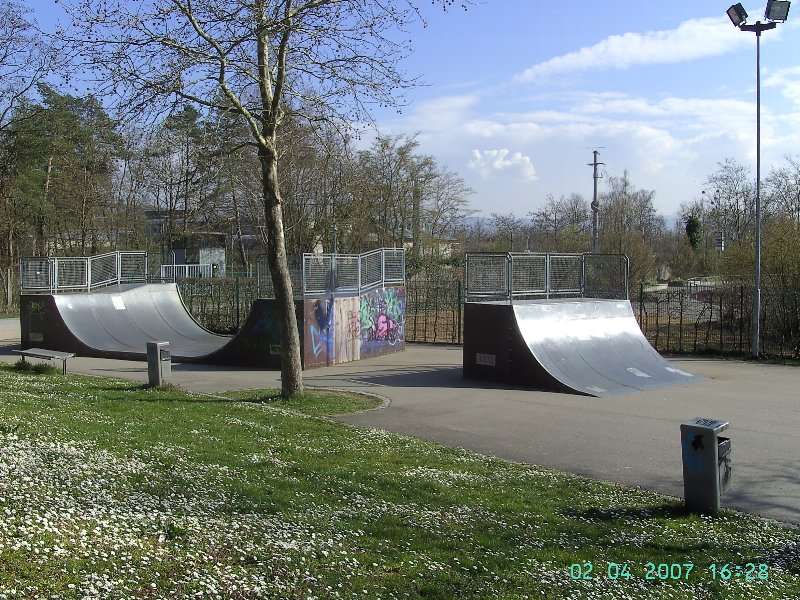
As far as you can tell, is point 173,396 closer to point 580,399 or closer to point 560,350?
point 580,399

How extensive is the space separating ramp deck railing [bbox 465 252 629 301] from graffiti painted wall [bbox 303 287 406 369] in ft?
12.6

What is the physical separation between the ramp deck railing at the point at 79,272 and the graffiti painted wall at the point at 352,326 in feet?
31.2

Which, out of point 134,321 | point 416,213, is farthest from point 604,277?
point 416,213

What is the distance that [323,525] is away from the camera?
5824 millimetres

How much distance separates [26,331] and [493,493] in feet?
64.4

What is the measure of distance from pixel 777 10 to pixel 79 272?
70.4ft

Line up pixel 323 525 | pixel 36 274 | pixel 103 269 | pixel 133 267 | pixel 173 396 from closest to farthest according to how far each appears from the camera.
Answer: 1. pixel 323 525
2. pixel 173 396
3. pixel 36 274
4. pixel 103 269
5. pixel 133 267

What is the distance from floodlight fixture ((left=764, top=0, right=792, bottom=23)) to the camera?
19.0 meters

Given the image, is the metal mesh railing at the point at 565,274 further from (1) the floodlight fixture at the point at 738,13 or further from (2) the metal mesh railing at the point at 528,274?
(1) the floodlight fixture at the point at 738,13

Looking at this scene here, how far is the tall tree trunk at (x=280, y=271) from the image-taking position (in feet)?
41.0

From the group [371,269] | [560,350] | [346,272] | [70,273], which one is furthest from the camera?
[70,273]

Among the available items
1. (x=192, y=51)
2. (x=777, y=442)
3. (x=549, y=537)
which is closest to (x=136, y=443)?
(x=549, y=537)

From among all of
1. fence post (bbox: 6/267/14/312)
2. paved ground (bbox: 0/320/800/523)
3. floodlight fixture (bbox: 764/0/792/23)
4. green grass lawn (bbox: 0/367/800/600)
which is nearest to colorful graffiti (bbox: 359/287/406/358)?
paved ground (bbox: 0/320/800/523)

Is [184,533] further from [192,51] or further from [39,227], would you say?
[39,227]
